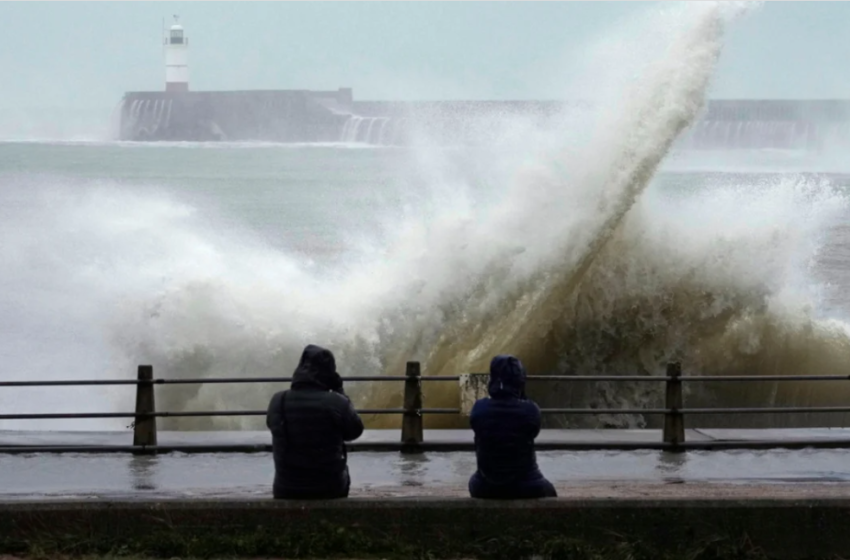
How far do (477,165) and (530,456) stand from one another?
21.0 m

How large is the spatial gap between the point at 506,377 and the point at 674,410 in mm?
4413

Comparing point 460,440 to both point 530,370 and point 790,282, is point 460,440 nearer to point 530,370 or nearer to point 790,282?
point 530,370

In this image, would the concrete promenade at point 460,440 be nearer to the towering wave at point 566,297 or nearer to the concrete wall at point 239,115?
the towering wave at point 566,297

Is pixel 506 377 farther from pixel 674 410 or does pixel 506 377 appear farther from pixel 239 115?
pixel 239 115

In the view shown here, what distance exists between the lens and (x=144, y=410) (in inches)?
463

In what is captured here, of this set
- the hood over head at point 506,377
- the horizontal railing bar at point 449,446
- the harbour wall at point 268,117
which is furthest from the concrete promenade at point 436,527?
the harbour wall at point 268,117

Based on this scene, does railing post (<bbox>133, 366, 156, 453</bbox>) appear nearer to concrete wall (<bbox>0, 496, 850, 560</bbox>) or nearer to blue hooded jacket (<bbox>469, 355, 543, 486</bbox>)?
concrete wall (<bbox>0, 496, 850, 560</bbox>)

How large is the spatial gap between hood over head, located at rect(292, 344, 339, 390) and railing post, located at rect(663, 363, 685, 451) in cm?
469

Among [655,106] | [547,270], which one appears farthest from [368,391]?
[655,106]

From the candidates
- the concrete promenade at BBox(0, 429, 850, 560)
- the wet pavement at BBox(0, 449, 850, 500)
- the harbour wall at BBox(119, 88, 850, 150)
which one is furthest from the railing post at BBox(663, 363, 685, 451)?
the harbour wall at BBox(119, 88, 850, 150)

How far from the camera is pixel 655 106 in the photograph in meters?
18.4

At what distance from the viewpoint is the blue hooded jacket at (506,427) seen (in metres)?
7.75

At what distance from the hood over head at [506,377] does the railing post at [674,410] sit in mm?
4267

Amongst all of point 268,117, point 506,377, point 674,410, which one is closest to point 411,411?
point 674,410
